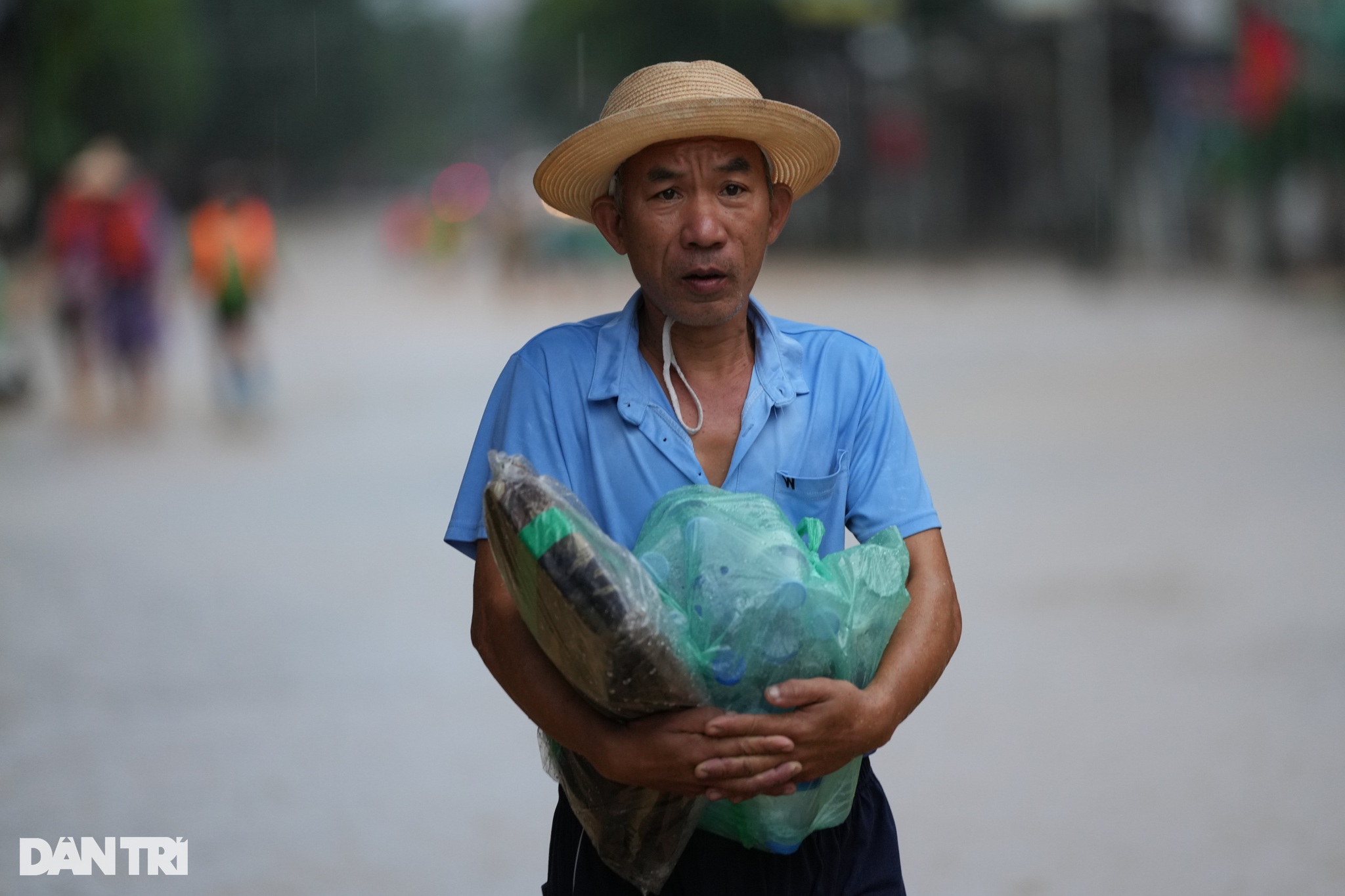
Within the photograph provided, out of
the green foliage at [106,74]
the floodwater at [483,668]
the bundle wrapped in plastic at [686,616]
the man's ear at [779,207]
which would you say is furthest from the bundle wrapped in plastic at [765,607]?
the green foliage at [106,74]

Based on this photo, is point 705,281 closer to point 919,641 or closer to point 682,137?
point 682,137

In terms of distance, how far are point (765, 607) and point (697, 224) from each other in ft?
1.91

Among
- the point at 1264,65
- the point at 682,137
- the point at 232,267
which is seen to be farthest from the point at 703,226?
the point at 1264,65

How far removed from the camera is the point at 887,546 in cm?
227

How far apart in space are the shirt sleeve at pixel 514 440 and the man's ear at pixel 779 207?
0.44 metres

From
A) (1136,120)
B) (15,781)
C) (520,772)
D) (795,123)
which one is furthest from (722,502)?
(1136,120)

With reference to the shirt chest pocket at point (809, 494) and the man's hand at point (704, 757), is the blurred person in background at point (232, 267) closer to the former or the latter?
the shirt chest pocket at point (809, 494)

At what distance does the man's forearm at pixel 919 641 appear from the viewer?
7.12ft

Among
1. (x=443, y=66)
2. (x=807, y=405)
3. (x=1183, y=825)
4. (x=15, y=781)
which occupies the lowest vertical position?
(x=1183, y=825)

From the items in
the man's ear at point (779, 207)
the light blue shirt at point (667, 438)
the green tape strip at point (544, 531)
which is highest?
the man's ear at point (779, 207)

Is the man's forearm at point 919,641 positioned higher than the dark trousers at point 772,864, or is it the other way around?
the man's forearm at point 919,641

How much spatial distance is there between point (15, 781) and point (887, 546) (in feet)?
11.9

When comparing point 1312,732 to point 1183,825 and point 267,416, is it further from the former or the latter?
point 267,416

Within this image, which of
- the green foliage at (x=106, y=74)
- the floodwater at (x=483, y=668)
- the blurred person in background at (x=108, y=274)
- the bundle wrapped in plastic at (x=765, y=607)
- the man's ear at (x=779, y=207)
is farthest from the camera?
the green foliage at (x=106, y=74)
